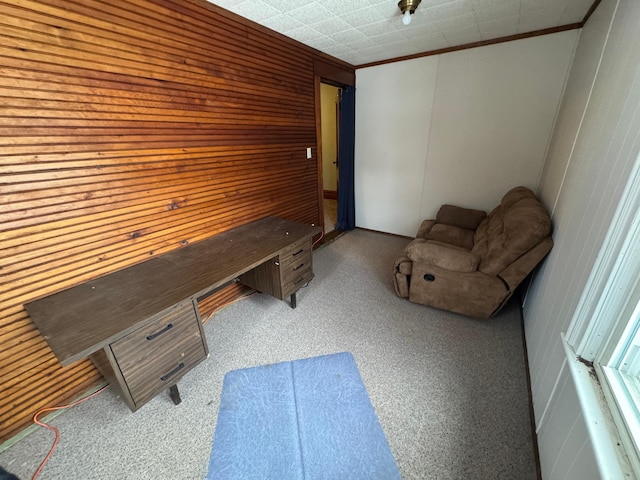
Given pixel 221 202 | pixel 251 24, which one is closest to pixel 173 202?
pixel 221 202

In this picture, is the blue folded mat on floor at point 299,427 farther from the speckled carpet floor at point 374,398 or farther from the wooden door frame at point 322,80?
the wooden door frame at point 322,80

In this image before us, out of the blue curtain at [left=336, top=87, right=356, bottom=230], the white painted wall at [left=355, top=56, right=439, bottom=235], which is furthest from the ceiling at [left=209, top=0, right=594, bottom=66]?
the blue curtain at [left=336, top=87, right=356, bottom=230]

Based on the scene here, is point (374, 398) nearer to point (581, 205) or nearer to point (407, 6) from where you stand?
point (581, 205)

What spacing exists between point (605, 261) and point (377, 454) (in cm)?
129

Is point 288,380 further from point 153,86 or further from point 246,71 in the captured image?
point 246,71

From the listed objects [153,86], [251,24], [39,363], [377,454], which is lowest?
[377,454]

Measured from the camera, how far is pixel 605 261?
3.10 ft

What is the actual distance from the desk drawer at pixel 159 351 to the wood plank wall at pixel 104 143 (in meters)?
0.63

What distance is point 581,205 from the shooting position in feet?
4.27

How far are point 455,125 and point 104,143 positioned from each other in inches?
134

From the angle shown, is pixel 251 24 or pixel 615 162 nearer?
pixel 615 162

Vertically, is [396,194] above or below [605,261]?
below

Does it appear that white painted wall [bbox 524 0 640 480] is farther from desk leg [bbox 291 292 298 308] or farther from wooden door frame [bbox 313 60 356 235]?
wooden door frame [bbox 313 60 356 235]

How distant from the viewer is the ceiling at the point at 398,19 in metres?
1.90
